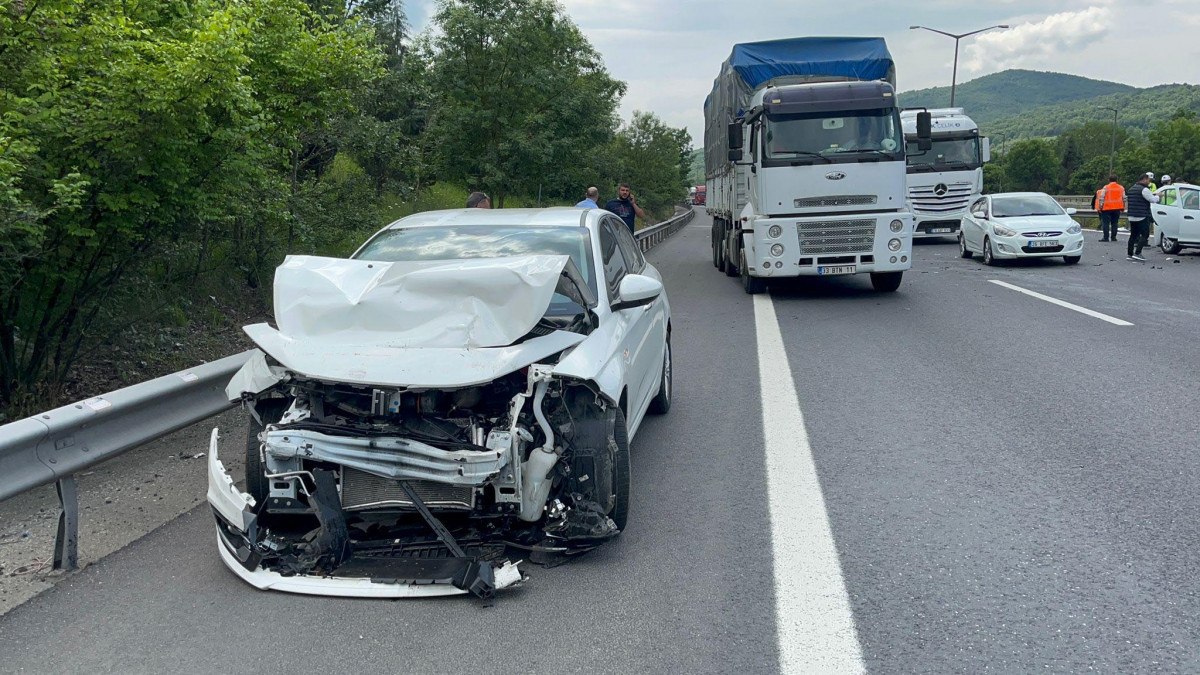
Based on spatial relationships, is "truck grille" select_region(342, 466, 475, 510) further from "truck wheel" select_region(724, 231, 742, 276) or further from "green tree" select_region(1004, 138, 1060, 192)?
"green tree" select_region(1004, 138, 1060, 192)

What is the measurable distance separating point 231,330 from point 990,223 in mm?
15773

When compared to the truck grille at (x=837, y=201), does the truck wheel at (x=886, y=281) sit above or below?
below

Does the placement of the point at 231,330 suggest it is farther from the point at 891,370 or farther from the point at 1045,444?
the point at 1045,444

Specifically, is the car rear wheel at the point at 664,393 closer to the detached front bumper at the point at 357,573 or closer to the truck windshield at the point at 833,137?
the detached front bumper at the point at 357,573

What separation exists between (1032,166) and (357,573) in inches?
6176

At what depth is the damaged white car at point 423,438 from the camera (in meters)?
4.39

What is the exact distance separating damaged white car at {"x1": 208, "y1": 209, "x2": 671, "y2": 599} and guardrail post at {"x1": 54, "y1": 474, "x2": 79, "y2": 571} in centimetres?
68

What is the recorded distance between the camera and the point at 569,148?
25953 millimetres

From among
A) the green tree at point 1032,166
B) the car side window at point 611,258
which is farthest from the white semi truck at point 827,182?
the green tree at point 1032,166

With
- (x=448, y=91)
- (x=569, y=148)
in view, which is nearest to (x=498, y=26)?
(x=448, y=91)

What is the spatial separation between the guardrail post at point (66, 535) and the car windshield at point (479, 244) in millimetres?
2291

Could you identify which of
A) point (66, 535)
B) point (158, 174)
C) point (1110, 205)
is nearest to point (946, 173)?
point (1110, 205)

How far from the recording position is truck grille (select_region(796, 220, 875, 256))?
46.9ft

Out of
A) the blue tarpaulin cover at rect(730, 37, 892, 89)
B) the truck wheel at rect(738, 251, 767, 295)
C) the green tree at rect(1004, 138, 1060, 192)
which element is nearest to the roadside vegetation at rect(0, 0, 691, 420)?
the truck wheel at rect(738, 251, 767, 295)
